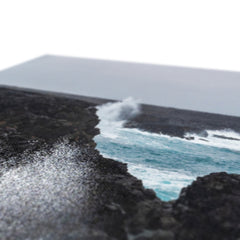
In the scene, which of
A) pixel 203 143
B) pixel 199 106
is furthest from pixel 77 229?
pixel 199 106

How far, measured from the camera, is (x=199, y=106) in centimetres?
1485

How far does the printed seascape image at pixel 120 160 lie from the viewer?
18.2 ft

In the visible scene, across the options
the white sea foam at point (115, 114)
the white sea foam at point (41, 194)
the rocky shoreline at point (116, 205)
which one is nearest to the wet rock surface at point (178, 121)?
the white sea foam at point (115, 114)

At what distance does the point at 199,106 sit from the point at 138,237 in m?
10.7

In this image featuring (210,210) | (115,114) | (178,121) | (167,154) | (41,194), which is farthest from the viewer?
(115,114)

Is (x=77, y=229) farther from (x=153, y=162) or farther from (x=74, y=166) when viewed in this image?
(x=153, y=162)

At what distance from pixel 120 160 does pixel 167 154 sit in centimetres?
169

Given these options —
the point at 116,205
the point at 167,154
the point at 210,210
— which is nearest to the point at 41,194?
the point at 116,205

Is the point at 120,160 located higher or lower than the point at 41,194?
higher

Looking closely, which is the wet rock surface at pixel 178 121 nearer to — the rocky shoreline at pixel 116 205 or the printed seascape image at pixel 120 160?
the printed seascape image at pixel 120 160

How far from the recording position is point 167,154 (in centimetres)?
932

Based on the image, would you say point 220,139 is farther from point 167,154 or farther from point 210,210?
point 210,210

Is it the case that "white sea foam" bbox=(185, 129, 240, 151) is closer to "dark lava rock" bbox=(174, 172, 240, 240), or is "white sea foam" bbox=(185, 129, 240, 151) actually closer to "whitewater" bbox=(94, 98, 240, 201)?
"whitewater" bbox=(94, 98, 240, 201)

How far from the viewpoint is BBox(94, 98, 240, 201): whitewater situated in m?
7.68
